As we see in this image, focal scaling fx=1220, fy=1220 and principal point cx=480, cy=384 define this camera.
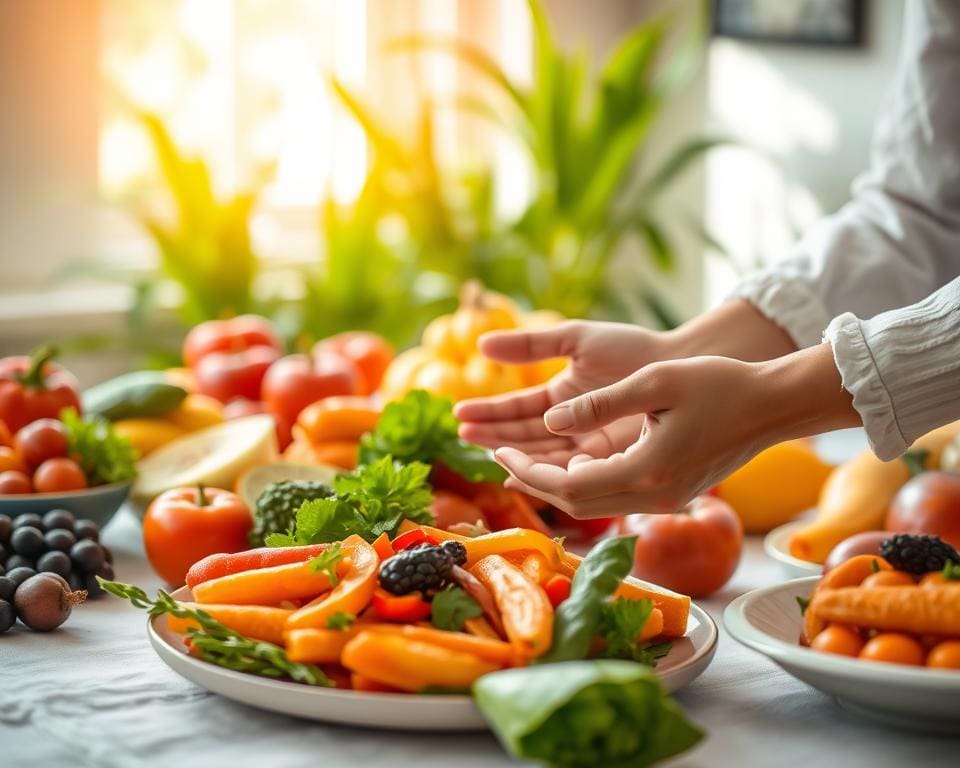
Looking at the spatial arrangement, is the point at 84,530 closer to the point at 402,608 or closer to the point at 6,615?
the point at 6,615

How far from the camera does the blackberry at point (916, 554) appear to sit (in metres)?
0.97

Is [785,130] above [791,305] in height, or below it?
above

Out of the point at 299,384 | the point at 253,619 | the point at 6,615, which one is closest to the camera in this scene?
the point at 253,619

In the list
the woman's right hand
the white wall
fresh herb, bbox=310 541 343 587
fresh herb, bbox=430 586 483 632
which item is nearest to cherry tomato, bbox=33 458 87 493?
the woman's right hand

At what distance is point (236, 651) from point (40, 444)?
2.01 ft

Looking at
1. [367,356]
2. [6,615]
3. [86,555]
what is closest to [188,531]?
[86,555]

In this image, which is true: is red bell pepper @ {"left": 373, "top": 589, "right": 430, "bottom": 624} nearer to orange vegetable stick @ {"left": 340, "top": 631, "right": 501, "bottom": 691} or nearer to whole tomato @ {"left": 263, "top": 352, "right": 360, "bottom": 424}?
orange vegetable stick @ {"left": 340, "top": 631, "right": 501, "bottom": 691}

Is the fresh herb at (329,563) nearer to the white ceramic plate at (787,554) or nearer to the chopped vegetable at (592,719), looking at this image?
the chopped vegetable at (592,719)

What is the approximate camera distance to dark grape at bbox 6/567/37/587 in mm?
1182

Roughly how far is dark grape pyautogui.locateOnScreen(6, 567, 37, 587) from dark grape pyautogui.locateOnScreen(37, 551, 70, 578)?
33 mm

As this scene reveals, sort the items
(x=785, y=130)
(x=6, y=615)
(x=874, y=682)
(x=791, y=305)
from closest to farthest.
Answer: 1. (x=874, y=682)
2. (x=6, y=615)
3. (x=791, y=305)
4. (x=785, y=130)

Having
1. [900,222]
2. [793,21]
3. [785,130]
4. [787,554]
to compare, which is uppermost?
[793,21]

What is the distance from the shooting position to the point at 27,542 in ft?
4.03

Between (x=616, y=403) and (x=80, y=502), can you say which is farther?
(x=80, y=502)
